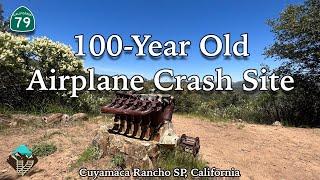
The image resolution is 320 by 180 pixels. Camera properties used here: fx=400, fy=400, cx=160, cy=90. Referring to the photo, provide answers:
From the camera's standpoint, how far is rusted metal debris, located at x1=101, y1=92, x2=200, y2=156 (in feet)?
21.3

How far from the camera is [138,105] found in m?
6.81

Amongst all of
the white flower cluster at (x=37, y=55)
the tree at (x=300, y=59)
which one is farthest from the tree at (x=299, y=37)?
the white flower cluster at (x=37, y=55)

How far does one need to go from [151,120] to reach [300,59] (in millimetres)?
9666

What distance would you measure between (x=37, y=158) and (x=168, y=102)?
2.77 m

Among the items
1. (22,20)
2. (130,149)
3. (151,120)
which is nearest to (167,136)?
(151,120)

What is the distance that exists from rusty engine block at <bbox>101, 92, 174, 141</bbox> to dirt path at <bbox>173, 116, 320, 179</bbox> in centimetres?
113

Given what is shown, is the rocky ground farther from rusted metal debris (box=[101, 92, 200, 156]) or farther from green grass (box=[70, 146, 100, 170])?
rusted metal debris (box=[101, 92, 200, 156])

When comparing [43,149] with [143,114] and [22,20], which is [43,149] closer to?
[143,114]

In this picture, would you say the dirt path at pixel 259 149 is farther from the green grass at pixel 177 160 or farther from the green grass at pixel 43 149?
the green grass at pixel 43 149

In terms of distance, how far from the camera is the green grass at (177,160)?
613cm

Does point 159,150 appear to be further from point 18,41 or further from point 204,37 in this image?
point 18,41

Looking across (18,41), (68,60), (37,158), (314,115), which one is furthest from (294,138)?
(18,41)

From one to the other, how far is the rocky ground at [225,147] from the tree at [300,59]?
299 centimetres

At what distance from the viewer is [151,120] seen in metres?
6.68
